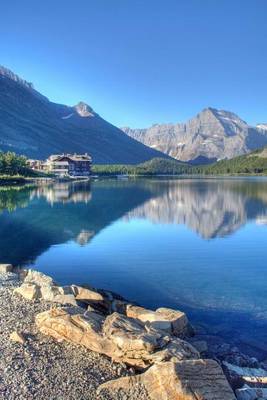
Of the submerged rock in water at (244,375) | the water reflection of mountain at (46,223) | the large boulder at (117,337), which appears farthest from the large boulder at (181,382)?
the water reflection of mountain at (46,223)

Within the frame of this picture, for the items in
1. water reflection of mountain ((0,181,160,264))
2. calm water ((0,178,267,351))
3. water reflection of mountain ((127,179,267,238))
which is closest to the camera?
calm water ((0,178,267,351))

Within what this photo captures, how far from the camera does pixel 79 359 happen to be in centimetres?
1322

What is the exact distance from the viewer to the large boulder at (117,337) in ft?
42.4

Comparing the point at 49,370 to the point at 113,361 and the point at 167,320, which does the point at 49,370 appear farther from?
the point at 167,320

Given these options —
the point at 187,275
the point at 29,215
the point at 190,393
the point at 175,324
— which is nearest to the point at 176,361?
the point at 190,393

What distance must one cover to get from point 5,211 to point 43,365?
5451cm

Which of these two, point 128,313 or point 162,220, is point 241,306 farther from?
point 162,220

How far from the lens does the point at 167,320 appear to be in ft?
55.2

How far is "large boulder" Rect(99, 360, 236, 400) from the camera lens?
10.9 meters

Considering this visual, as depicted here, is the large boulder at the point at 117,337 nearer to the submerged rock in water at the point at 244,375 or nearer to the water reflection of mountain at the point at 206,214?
the submerged rock in water at the point at 244,375

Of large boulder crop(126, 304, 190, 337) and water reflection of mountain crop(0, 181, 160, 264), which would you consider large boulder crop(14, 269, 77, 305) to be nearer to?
large boulder crop(126, 304, 190, 337)

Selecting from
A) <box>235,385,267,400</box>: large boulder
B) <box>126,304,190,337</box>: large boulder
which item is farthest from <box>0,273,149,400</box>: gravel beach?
<box>126,304,190,337</box>: large boulder

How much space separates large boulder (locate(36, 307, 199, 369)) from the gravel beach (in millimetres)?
281

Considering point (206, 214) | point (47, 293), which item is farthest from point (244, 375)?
point (206, 214)
